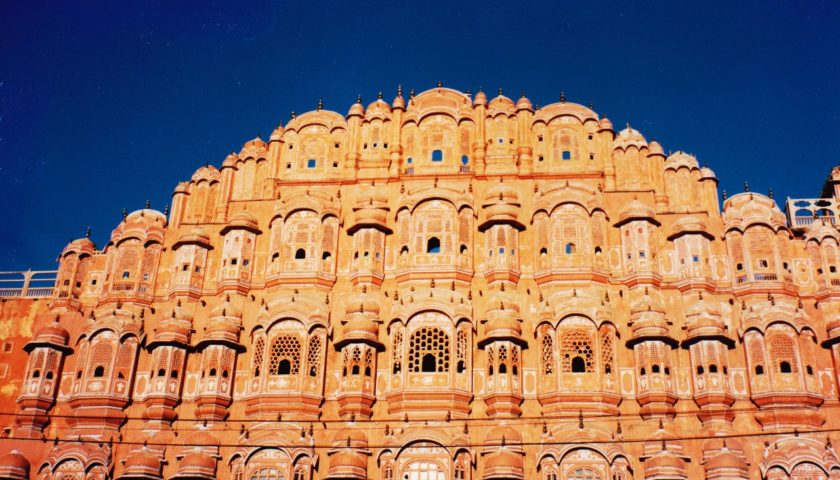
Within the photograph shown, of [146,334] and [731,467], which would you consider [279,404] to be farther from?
[731,467]

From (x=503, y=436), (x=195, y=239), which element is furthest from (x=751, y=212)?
(x=195, y=239)

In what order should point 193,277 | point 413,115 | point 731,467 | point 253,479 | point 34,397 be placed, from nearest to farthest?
1. point 731,467
2. point 253,479
3. point 34,397
4. point 193,277
5. point 413,115

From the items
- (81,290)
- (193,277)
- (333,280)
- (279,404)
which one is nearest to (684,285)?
(333,280)

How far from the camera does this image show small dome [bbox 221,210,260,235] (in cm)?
3309

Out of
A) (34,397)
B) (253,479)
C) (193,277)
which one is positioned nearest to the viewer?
(253,479)

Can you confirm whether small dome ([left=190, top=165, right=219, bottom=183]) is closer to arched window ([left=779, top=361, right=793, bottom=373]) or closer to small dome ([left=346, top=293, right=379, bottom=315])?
small dome ([left=346, top=293, right=379, bottom=315])

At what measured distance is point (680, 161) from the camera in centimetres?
3391

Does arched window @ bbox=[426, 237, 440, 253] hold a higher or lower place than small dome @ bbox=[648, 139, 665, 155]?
lower

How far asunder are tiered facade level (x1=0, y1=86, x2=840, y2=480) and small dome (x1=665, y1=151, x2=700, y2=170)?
0.40 feet

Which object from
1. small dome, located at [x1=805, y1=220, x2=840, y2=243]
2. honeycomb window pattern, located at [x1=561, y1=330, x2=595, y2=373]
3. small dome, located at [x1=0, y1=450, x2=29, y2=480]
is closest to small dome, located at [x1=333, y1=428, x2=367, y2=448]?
honeycomb window pattern, located at [x1=561, y1=330, x2=595, y2=373]

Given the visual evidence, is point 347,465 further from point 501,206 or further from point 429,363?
point 501,206

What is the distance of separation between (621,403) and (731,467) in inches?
155

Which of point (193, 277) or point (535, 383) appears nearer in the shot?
point (535, 383)

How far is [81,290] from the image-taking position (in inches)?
1325
